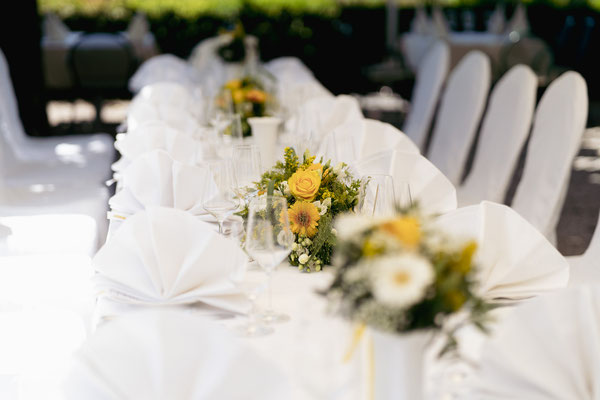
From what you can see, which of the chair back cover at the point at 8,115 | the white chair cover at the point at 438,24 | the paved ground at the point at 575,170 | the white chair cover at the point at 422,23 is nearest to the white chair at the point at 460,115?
the paved ground at the point at 575,170

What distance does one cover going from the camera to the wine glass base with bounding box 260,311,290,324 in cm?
151

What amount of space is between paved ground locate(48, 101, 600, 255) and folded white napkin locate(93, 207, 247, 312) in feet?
10.9

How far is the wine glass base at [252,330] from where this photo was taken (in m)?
1.45

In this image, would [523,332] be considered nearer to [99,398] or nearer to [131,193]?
[99,398]

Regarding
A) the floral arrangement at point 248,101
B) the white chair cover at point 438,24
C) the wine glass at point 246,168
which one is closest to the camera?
the wine glass at point 246,168

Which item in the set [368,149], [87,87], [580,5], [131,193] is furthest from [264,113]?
[580,5]

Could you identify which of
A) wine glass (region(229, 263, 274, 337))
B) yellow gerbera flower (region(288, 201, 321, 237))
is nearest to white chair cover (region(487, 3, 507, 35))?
yellow gerbera flower (region(288, 201, 321, 237))

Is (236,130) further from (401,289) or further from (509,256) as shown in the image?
(401,289)

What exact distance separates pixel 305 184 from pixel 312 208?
6 centimetres

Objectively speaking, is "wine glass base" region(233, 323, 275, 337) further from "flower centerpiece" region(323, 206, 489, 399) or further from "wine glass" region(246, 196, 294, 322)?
"flower centerpiece" region(323, 206, 489, 399)

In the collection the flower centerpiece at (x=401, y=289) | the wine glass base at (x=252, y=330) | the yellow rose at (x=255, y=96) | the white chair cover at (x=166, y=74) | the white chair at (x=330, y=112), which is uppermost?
the flower centerpiece at (x=401, y=289)

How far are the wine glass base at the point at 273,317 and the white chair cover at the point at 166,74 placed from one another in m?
3.58

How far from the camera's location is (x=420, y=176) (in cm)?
222

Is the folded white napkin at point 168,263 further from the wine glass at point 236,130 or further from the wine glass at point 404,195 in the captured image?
the wine glass at point 236,130
